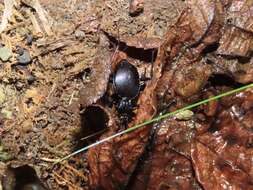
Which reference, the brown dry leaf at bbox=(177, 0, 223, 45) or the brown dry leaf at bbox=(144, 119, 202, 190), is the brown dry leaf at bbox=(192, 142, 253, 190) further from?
the brown dry leaf at bbox=(177, 0, 223, 45)

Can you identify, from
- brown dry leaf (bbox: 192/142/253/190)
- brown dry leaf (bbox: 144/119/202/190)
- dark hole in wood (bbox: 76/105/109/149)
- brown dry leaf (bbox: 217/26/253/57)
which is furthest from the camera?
dark hole in wood (bbox: 76/105/109/149)

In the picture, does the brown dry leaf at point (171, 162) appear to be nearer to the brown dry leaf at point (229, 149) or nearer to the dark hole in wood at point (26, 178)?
the brown dry leaf at point (229, 149)

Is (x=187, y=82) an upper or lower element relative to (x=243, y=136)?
upper

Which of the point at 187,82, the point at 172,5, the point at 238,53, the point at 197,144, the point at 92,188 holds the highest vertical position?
the point at 172,5

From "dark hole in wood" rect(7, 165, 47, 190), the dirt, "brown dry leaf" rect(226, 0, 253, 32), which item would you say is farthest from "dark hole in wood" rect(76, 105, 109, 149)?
"brown dry leaf" rect(226, 0, 253, 32)

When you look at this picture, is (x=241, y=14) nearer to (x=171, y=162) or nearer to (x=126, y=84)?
(x=126, y=84)

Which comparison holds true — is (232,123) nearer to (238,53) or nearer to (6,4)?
Result: (238,53)

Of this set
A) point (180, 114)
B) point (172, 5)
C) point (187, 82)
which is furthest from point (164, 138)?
point (172, 5)

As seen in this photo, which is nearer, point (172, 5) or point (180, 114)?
point (180, 114)
